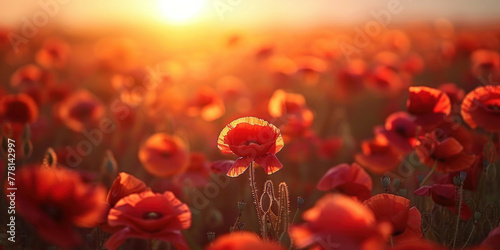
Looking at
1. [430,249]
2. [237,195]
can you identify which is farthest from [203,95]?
[430,249]

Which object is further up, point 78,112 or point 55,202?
point 78,112

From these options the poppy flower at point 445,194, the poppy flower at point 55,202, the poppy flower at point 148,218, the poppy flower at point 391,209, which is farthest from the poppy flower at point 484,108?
the poppy flower at point 55,202

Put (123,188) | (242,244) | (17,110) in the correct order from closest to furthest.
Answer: (242,244) → (123,188) → (17,110)

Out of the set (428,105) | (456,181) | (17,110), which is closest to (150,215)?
(456,181)

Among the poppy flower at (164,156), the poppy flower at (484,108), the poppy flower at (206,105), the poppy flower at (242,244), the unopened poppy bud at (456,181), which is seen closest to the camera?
the poppy flower at (242,244)

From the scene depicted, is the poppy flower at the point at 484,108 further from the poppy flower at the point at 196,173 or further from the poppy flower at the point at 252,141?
the poppy flower at the point at 196,173

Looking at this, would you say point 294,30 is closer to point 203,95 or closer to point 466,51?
point 466,51

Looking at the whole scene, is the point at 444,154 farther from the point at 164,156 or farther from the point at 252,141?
the point at 164,156
